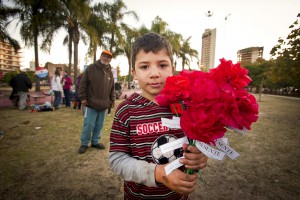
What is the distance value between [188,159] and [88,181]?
105 inches

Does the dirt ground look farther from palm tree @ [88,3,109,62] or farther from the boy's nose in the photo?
palm tree @ [88,3,109,62]

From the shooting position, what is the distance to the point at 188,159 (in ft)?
3.04

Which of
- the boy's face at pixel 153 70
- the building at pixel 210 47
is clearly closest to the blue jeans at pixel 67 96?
the building at pixel 210 47

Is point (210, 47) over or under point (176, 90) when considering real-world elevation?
over

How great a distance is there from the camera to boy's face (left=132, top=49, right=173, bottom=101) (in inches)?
50.8

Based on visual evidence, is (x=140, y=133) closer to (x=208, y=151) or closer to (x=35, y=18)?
(x=208, y=151)

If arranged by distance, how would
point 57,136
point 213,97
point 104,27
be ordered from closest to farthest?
point 213,97, point 57,136, point 104,27

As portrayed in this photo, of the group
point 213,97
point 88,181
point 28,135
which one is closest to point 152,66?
point 213,97

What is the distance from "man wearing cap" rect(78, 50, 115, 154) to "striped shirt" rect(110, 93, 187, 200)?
2.77 metres

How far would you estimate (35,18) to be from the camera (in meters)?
12.4

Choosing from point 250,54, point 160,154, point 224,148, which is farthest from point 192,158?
point 250,54

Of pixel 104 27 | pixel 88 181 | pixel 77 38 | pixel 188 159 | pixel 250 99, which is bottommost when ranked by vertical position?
pixel 88 181

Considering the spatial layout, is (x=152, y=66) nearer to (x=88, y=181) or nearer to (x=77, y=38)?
(x=88, y=181)

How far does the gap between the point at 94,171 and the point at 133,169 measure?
2.59 m
